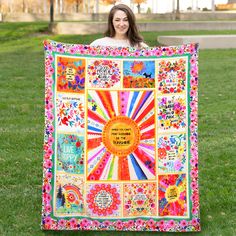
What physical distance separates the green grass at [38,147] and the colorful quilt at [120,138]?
0.19m

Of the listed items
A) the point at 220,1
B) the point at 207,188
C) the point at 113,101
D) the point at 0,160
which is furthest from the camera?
the point at 220,1

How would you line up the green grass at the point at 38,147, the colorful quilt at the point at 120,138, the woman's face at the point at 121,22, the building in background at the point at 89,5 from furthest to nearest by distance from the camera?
the building in background at the point at 89,5, the green grass at the point at 38,147, the woman's face at the point at 121,22, the colorful quilt at the point at 120,138

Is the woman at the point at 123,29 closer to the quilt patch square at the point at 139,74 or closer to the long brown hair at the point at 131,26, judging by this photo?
the long brown hair at the point at 131,26

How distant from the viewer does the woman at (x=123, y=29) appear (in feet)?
15.2

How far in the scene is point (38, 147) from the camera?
6.83m

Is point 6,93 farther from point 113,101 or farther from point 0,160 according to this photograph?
point 113,101

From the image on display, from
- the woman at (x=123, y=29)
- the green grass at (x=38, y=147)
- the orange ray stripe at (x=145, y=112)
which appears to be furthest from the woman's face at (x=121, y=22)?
the green grass at (x=38, y=147)

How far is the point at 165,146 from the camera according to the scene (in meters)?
4.36

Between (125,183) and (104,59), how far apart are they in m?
0.86

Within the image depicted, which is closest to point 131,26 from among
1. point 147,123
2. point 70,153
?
point 147,123

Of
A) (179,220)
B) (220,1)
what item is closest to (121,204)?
(179,220)

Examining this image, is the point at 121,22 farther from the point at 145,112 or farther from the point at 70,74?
the point at 145,112

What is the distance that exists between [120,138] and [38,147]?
2673 mm

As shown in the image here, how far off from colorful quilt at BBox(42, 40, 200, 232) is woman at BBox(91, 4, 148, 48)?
1.34 feet
